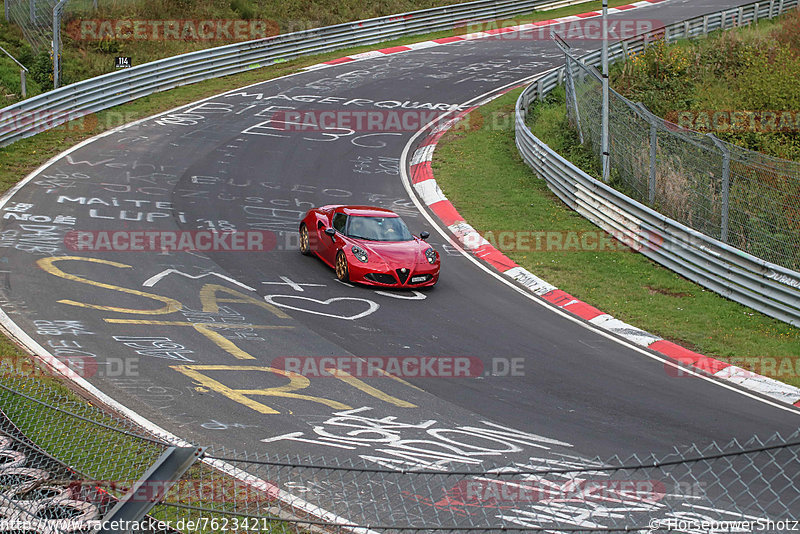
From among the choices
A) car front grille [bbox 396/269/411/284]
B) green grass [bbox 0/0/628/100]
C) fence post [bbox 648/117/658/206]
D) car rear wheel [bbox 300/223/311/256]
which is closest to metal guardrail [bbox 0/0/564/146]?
green grass [bbox 0/0/628/100]

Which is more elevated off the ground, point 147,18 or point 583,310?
point 147,18

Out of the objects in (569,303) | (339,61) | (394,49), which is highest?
(394,49)

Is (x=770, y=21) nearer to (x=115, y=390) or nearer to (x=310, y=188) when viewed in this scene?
(x=310, y=188)

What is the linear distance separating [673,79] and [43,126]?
2005cm

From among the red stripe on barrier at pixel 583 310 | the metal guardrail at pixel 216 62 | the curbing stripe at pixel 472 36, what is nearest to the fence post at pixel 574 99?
the red stripe on barrier at pixel 583 310

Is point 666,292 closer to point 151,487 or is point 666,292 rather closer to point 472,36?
point 151,487

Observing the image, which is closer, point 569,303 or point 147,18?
point 569,303

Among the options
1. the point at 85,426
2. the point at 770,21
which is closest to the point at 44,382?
the point at 85,426

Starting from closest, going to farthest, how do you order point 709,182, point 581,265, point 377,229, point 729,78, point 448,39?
point 377,229
point 709,182
point 581,265
point 729,78
point 448,39

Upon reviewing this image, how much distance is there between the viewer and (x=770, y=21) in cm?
4184

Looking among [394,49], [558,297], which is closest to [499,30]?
[394,49]

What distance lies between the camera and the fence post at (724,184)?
608 inches

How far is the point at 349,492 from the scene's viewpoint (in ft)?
27.4

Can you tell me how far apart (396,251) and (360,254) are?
2.25ft
